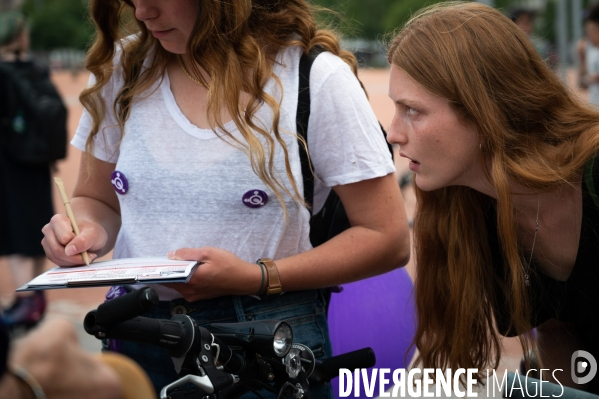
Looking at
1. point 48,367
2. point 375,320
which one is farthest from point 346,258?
point 48,367

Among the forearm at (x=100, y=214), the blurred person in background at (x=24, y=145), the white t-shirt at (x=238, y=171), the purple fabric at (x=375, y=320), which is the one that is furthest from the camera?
the blurred person in background at (x=24, y=145)

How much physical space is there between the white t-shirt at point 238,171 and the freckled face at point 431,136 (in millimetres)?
126

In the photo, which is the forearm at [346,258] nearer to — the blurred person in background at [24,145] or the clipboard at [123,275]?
the clipboard at [123,275]

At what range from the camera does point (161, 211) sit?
2258mm

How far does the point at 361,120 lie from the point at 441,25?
33 centimetres

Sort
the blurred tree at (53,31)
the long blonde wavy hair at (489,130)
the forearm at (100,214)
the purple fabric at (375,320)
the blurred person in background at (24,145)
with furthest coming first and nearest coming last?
the blurred tree at (53,31), the blurred person in background at (24,145), the purple fabric at (375,320), the forearm at (100,214), the long blonde wavy hair at (489,130)

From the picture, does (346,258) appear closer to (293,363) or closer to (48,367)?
(293,363)

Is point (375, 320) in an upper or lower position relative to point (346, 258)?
lower

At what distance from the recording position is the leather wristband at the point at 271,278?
2.16 m

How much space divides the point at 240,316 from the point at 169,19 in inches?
32.5

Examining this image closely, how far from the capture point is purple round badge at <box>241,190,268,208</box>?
2.18 m

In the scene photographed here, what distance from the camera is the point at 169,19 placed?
2.27m

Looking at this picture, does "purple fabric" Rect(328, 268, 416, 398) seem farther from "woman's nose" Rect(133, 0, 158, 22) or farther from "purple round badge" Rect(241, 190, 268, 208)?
"woman's nose" Rect(133, 0, 158, 22)

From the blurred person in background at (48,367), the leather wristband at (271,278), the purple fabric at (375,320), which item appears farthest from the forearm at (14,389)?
the purple fabric at (375,320)
